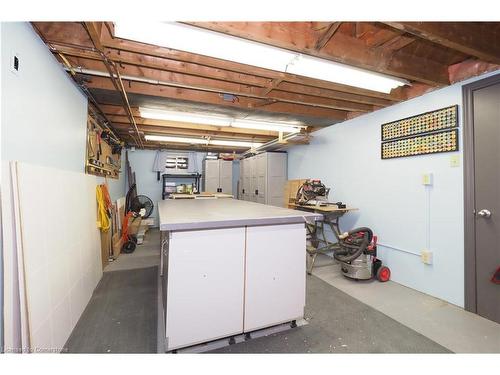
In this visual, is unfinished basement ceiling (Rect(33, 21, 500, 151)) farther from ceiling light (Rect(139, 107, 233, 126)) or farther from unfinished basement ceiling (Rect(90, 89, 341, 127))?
ceiling light (Rect(139, 107, 233, 126))

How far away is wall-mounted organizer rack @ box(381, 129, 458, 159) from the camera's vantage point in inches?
98.0

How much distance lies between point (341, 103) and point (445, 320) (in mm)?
2848

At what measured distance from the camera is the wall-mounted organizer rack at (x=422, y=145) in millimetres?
2488

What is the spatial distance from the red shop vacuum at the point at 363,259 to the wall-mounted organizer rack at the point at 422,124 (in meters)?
1.36

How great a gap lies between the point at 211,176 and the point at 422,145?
210 inches

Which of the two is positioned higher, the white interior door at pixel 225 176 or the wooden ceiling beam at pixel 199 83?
the wooden ceiling beam at pixel 199 83

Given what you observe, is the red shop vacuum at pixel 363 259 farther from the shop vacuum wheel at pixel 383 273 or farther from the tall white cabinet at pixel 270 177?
the tall white cabinet at pixel 270 177

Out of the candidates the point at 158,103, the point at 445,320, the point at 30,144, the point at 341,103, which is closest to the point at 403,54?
the point at 341,103

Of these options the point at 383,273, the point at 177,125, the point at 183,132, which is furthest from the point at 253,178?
the point at 383,273

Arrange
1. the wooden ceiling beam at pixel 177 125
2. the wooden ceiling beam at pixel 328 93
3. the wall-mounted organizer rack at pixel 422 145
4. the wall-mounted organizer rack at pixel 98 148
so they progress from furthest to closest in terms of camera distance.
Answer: the wooden ceiling beam at pixel 177 125 → the wall-mounted organizer rack at pixel 98 148 → the wooden ceiling beam at pixel 328 93 → the wall-mounted organizer rack at pixel 422 145

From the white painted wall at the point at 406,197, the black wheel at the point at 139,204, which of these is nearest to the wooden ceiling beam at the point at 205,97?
the white painted wall at the point at 406,197

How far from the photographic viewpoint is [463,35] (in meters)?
1.78

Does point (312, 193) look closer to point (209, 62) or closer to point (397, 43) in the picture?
point (397, 43)

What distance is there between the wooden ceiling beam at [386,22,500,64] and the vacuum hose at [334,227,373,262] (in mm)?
2076
